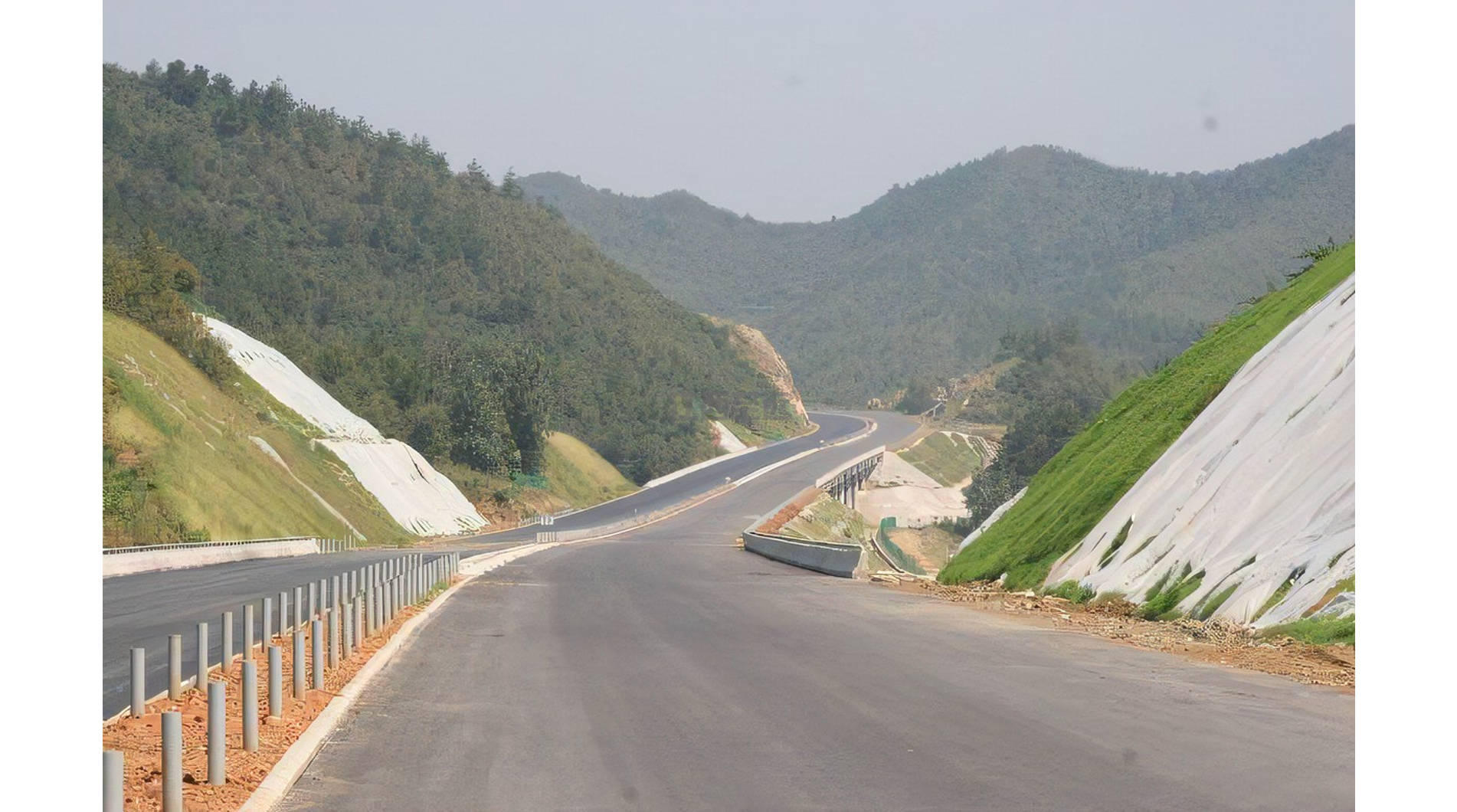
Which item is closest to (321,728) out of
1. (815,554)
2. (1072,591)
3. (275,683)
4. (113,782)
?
(275,683)

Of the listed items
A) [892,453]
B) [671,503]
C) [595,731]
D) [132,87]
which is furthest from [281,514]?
[132,87]

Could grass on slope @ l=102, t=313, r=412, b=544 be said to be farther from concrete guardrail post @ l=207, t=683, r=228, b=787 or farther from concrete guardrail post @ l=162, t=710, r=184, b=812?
concrete guardrail post @ l=162, t=710, r=184, b=812

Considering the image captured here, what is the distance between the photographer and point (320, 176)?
139 m

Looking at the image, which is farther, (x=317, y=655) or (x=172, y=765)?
(x=317, y=655)

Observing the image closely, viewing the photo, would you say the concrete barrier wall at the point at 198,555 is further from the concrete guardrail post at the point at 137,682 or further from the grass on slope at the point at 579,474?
the grass on slope at the point at 579,474

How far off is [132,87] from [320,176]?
75.8ft

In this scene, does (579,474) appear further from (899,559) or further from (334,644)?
(334,644)

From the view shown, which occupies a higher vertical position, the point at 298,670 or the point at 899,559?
the point at 298,670

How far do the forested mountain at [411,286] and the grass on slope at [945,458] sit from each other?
19.4 metres

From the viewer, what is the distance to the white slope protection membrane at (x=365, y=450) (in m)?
70.5

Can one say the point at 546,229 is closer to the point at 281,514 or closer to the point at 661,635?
the point at 281,514

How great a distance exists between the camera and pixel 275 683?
40.5ft

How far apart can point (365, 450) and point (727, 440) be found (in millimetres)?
65789

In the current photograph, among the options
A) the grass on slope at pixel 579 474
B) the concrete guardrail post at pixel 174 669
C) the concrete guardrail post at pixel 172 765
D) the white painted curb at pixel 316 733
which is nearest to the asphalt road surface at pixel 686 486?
the grass on slope at pixel 579 474
